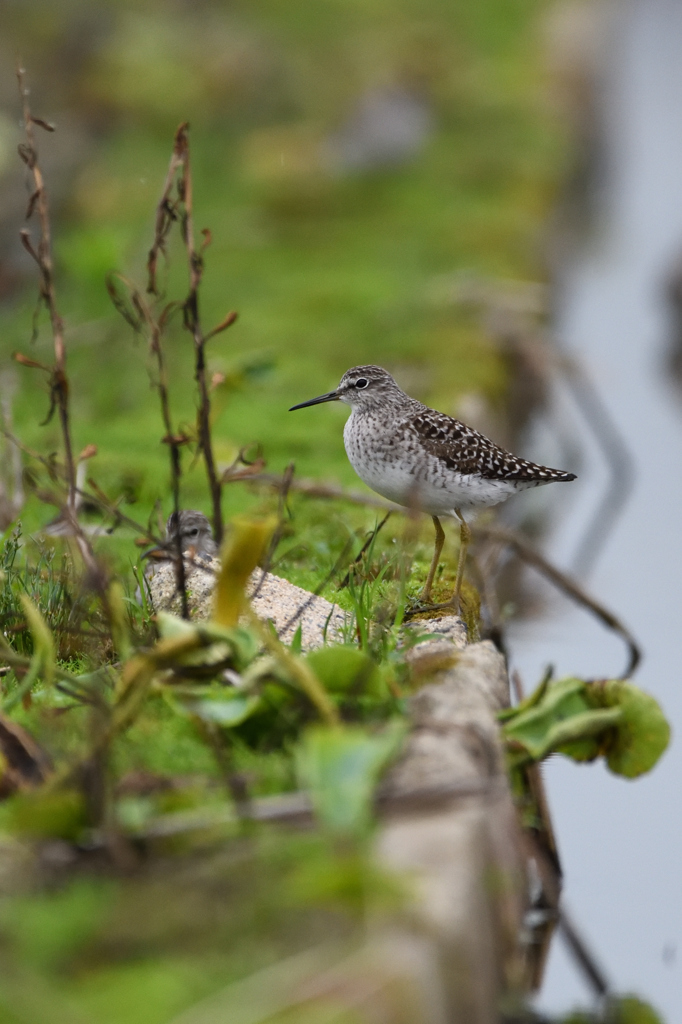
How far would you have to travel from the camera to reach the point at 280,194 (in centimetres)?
1568

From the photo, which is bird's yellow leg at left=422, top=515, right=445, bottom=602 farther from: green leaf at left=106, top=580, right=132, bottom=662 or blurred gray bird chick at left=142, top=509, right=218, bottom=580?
green leaf at left=106, top=580, right=132, bottom=662

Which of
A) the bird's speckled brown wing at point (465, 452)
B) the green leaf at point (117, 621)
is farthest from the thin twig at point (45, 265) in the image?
the bird's speckled brown wing at point (465, 452)

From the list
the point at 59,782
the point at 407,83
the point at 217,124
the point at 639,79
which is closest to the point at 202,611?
the point at 59,782

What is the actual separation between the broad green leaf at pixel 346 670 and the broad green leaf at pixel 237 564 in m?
0.29

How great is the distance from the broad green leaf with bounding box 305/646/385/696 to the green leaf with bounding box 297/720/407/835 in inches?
20.7

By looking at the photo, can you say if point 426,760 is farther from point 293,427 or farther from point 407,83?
point 407,83

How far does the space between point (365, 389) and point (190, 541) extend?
3.36ft

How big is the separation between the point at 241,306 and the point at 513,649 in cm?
565

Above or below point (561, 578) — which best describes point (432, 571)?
below

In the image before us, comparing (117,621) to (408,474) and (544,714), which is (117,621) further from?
(408,474)

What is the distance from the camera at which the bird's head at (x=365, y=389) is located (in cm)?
599

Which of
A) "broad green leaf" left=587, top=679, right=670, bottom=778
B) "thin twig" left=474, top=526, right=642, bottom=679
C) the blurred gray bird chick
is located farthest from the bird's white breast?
"broad green leaf" left=587, top=679, right=670, bottom=778

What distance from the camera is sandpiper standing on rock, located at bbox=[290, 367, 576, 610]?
5391mm

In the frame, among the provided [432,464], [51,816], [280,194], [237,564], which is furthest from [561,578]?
[280,194]
